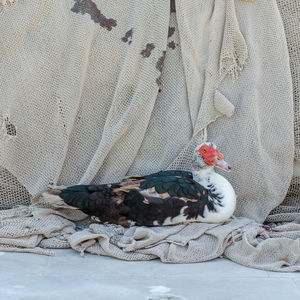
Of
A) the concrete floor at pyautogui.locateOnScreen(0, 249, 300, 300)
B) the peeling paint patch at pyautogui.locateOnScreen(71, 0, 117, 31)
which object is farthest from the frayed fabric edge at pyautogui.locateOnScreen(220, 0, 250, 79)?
the concrete floor at pyautogui.locateOnScreen(0, 249, 300, 300)

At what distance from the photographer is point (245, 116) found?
337 centimetres

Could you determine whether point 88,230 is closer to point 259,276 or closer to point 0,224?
point 0,224

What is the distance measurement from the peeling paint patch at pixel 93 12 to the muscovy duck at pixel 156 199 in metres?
0.90

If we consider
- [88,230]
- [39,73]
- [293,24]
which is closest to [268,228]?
[88,230]

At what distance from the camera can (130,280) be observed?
257 centimetres

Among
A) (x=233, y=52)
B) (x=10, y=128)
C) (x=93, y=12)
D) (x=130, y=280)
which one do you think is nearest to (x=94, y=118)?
(x=10, y=128)

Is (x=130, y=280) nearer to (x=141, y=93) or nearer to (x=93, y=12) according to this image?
(x=141, y=93)

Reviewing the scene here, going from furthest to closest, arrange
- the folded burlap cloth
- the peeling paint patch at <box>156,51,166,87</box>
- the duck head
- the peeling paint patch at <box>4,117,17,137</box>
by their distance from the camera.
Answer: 1. the peeling paint patch at <box>156,51,166,87</box>
2. the peeling paint patch at <box>4,117,17,137</box>
3. the duck head
4. the folded burlap cloth

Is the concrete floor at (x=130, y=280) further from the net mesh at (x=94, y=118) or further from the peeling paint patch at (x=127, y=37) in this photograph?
the peeling paint patch at (x=127, y=37)

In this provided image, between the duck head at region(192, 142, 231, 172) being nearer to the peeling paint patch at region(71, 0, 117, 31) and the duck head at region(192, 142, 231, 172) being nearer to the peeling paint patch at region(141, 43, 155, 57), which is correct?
the peeling paint patch at region(141, 43, 155, 57)

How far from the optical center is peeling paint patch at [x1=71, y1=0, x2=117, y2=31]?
339cm

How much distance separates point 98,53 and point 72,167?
638mm

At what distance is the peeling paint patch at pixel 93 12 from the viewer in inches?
133

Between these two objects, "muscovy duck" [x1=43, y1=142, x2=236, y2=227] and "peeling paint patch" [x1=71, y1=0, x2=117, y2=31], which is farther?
"peeling paint patch" [x1=71, y1=0, x2=117, y2=31]
